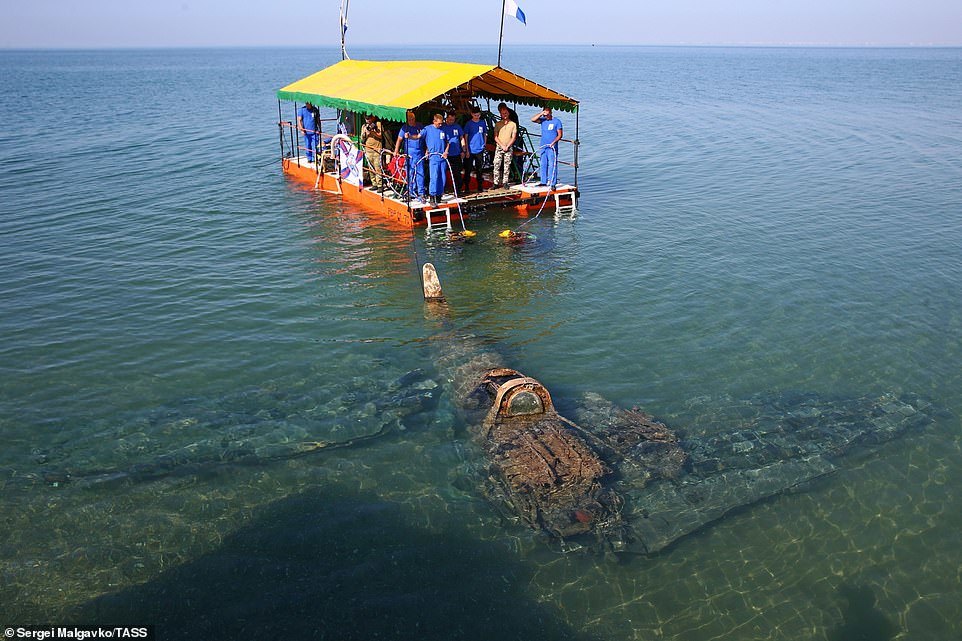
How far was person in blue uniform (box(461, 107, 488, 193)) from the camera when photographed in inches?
771

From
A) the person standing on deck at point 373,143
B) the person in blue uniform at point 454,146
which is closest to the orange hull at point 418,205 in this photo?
the person standing on deck at point 373,143

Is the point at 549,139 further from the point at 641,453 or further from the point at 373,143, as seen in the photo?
the point at 641,453

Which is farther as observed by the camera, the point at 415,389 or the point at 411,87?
the point at 411,87

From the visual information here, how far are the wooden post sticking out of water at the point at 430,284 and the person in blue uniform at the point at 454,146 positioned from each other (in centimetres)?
526

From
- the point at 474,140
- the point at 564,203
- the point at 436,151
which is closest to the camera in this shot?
the point at 436,151

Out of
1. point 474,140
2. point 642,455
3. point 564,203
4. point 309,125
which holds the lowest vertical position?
point 642,455

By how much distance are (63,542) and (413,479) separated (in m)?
4.11

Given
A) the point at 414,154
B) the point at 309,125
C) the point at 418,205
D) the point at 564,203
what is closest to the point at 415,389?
the point at 418,205

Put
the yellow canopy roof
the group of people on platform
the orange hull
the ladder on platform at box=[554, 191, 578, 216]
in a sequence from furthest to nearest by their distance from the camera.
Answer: the ladder on platform at box=[554, 191, 578, 216], the orange hull, the group of people on platform, the yellow canopy roof

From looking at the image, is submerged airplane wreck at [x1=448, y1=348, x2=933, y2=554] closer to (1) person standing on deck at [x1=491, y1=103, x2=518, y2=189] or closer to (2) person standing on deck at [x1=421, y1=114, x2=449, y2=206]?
(2) person standing on deck at [x1=421, y1=114, x2=449, y2=206]

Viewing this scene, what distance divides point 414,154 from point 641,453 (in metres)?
12.1

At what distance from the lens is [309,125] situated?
2491 cm

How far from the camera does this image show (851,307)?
46.5ft

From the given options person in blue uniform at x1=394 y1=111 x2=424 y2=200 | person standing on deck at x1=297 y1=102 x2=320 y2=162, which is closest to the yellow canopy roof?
person standing on deck at x1=297 y1=102 x2=320 y2=162
